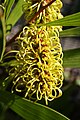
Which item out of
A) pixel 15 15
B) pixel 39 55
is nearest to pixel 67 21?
pixel 39 55

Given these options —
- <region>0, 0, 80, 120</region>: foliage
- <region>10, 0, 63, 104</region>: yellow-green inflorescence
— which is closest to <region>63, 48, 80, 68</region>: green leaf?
<region>0, 0, 80, 120</region>: foliage

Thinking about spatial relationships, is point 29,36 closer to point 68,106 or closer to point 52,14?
point 52,14

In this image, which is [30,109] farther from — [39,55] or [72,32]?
[72,32]

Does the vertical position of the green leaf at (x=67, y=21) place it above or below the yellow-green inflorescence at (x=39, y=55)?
above

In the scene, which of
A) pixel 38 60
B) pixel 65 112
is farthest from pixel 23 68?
pixel 65 112

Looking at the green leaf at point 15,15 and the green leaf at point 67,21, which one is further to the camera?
the green leaf at point 15,15

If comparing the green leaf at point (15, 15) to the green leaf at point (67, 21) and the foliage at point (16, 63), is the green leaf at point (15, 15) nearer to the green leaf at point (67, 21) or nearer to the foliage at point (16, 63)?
the foliage at point (16, 63)

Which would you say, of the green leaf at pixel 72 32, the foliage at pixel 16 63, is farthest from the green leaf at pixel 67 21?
the green leaf at pixel 72 32

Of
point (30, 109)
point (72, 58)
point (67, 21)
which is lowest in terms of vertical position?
point (30, 109)

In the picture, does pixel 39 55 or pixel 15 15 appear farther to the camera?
pixel 15 15

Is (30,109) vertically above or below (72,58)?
below
